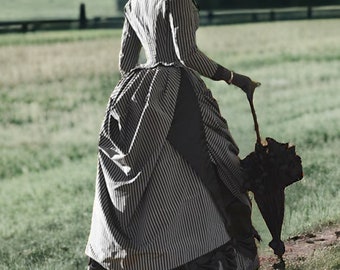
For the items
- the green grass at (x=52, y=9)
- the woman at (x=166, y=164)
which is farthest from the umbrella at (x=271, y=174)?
the green grass at (x=52, y=9)

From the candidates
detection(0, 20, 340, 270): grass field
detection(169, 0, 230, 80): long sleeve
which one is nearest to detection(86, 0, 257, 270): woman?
detection(169, 0, 230, 80): long sleeve

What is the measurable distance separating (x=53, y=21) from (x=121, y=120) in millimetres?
6452

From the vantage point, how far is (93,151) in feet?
32.6

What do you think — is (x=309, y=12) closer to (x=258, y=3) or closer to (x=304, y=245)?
(x=258, y=3)

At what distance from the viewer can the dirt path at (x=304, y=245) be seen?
21.9 feet

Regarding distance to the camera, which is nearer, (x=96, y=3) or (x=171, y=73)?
(x=171, y=73)

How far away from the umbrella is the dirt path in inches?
25.9

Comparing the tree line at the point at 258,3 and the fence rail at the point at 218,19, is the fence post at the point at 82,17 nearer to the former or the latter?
the fence rail at the point at 218,19

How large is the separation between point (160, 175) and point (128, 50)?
0.71 metres

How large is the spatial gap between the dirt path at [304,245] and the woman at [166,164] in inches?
38.0

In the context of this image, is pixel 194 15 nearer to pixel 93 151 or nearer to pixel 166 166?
pixel 166 166

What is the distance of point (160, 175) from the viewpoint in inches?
215

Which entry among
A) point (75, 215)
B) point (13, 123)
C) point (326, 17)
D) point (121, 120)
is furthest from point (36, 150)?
point (121, 120)

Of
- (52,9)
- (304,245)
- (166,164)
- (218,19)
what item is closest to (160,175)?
(166,164)
